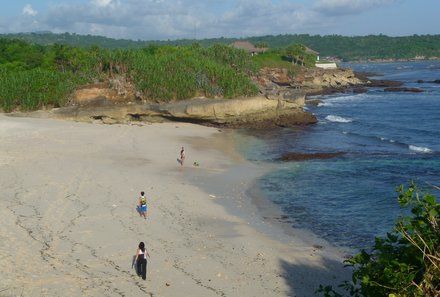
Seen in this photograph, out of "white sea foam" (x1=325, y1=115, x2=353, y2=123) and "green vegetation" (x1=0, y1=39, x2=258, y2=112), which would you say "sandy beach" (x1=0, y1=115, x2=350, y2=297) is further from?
"white sea foam" (x1=325, y1=115, x2=353, y2=123)

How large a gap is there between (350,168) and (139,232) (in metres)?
16.8

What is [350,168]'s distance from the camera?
29625mm

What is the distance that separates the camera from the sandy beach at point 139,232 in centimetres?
1321

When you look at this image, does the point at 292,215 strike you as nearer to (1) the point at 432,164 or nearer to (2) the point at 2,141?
(1) the point at 432,164

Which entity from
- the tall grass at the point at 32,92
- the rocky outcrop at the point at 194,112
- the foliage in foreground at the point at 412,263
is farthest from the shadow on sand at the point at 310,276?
the tall grass at the point at 32,92

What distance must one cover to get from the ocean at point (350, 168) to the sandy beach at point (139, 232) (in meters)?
1.73

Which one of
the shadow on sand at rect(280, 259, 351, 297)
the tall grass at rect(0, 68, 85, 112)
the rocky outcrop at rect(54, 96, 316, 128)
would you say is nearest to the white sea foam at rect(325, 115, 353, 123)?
the rocky outcrop at rect(54, 96, 316, 128)

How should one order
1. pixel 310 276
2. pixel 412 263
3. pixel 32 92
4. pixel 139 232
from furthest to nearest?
pixel 32 92
pixel 139 232
pixel 310 276
pixel 412 263

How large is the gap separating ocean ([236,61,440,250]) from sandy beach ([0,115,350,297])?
173 cm

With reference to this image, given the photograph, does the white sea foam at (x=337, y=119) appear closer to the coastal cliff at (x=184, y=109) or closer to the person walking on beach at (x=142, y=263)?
the coastal cliff at (x=184, y=109)

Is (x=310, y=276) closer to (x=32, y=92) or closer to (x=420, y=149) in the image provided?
(x=420, y=149)

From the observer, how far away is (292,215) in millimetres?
20938

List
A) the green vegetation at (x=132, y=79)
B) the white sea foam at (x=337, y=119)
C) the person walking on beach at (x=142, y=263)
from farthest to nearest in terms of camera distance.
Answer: the white sea foam at (x=337, y=119), the green vegetation at (x=132, y=79), the person walking on beach at (x=142, y=263)

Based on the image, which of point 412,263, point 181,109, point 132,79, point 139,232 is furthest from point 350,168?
point 132,79
